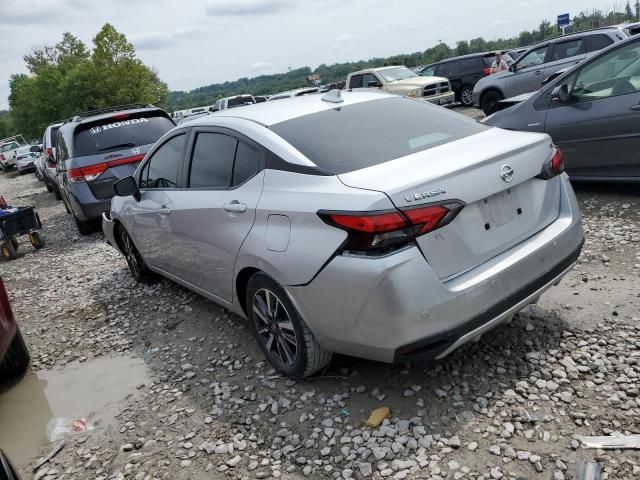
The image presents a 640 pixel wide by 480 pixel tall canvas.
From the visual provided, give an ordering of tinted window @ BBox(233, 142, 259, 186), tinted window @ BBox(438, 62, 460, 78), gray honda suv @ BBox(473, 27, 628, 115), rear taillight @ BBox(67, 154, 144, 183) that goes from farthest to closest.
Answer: tinted window @ BBox(438, 62, 460, 78) < gray honda suv @ BBox(473, 27, 628, 115) < rear taillight @ BBox(67, 154, 144, 183) < tinted window @ BBox(233, 142, 259, 186)

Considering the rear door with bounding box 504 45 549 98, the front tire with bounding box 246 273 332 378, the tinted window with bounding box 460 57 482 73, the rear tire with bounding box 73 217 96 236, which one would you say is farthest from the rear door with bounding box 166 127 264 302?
the tinted window with bounding box 460 57 482 73

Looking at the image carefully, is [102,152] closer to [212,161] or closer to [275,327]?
[212,161]

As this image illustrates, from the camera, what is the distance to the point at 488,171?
2.92 meters

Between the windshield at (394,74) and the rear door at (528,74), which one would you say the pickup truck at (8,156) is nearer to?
the windshield at (394,74)

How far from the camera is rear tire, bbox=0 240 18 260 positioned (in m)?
8.73

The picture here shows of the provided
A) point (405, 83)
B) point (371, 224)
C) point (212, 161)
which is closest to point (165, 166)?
point (212, 161)

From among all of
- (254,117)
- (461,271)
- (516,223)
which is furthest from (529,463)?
(254,117)

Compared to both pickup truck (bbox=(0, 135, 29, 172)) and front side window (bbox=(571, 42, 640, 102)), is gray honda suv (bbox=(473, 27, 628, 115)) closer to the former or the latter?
front side window (bbox=(571, 42, 640, 102))

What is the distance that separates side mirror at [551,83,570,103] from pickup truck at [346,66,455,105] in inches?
416

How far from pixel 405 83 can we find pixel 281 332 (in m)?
15.7

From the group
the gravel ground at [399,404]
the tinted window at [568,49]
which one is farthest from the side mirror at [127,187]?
the tinted window at [568,49]

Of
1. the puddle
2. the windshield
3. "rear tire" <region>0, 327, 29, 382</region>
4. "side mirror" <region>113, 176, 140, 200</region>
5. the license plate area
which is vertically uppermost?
the windshield

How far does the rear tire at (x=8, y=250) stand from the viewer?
8.73 meters

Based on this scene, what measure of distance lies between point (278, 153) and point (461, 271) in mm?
1307
